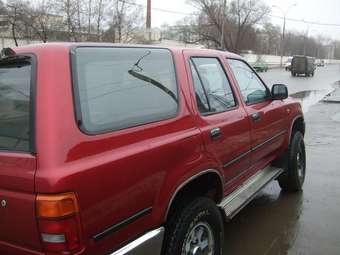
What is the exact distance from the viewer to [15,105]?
2627 millimetres

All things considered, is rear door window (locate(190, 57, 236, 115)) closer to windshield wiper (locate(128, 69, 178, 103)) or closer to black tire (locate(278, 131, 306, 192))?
windshield wiper (locate(128, 69, 178, 103))

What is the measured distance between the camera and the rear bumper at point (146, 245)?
2710 mm

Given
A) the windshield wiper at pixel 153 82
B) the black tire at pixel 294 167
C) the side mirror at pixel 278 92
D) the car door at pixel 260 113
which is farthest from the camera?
the black tire at pixel 294 167

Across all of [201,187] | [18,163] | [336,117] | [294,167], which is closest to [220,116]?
[201,187]

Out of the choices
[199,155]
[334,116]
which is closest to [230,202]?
[199,155]

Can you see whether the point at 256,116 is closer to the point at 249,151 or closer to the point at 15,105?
the point at 249,151

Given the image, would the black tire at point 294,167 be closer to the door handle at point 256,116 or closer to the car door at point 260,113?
the car door at point 260,113

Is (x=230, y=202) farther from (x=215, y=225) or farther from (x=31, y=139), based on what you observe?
(x=31, y=139)

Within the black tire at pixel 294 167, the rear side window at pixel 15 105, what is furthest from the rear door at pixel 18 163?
the black tire at pixel 294 167

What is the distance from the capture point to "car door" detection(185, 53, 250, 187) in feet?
11.9

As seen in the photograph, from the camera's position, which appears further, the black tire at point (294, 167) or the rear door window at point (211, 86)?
the black tire at point (294, 167)

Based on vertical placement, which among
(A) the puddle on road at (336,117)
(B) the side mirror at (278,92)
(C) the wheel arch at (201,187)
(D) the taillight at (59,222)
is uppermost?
(B) the side mirror at (278,92)

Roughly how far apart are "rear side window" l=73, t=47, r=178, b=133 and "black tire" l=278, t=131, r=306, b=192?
281cm

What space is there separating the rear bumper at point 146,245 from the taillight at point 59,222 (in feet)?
1.17
